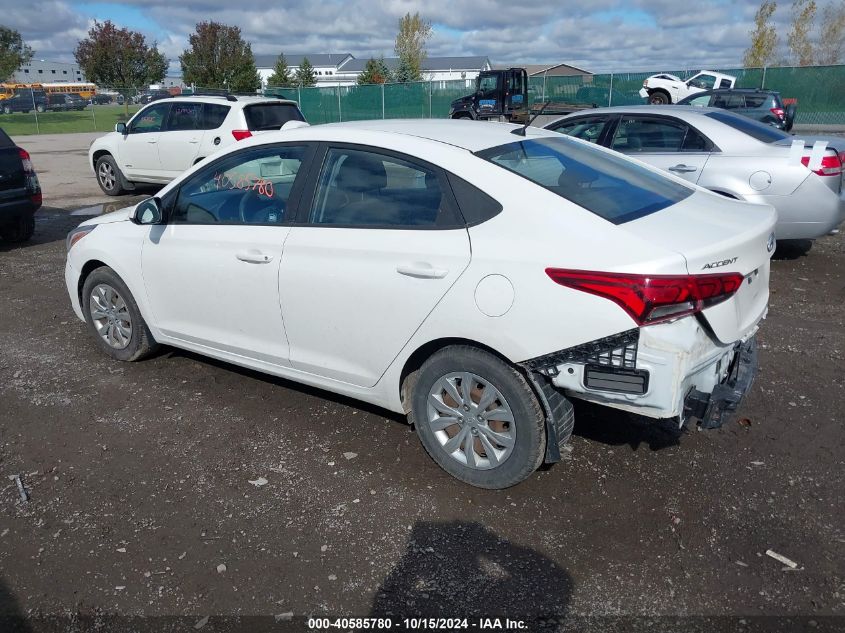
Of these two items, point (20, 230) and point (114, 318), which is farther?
point (20, 230)

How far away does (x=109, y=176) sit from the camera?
44.7 feet

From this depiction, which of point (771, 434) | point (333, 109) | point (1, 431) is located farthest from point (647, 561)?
point (333, 109)

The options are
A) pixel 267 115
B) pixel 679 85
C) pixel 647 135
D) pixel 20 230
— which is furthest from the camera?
pixel 679 85

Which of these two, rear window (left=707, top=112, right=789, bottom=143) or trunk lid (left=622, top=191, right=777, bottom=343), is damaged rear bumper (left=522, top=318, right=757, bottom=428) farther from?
rear window (left=707, top=112, right=789, bottom=143)

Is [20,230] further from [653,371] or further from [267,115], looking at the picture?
[653,371]

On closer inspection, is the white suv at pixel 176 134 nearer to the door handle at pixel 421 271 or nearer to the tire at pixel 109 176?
the tire at pixel 109 176

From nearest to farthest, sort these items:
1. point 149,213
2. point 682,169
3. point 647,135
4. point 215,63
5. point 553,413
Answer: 1. point 553,413
2. point 149,213
3. point 682,169
4. point 647,135
5. point 215,63

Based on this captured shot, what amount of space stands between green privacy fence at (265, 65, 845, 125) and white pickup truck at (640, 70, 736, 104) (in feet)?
1.82

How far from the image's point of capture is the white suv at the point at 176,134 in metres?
11.9

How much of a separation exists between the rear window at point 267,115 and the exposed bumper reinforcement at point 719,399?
998 cm

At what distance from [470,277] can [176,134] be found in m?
10.7

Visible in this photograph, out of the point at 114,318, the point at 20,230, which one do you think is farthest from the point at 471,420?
the point at 20,230

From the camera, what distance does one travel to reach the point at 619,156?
4.28m

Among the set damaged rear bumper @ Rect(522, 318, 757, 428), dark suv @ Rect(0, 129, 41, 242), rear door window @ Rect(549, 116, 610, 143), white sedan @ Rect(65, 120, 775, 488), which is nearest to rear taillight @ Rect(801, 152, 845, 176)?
rear door window @ Rect(549, 116, 610, 143)
